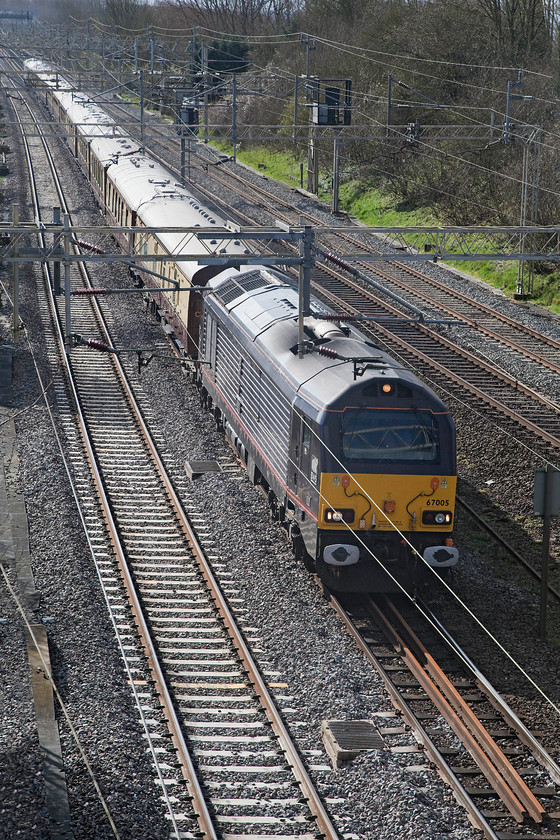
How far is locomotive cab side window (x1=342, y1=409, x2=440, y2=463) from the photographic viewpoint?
1184 centimetres

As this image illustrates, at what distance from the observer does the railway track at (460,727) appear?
8.52m

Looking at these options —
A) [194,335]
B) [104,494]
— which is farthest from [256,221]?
[104,494]

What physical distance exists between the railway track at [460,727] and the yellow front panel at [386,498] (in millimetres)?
1030

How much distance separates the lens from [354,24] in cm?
5538

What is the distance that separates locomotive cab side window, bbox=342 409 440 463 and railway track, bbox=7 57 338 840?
251 centimetres

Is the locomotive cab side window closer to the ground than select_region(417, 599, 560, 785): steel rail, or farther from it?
farther from it

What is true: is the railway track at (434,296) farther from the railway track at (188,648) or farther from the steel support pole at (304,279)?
the railway track at (188,648)

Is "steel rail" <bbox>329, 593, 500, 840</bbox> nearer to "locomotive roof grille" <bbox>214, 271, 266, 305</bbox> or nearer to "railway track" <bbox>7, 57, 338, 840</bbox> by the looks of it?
"railway track" <bbox>7, 57, 338, 840</bbox>

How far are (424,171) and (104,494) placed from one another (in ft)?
85.3

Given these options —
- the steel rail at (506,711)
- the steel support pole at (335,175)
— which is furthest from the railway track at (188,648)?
the steel support pole at (335,175)

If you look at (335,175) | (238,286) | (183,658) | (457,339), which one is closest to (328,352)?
(183,658)

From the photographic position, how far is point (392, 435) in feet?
39.1

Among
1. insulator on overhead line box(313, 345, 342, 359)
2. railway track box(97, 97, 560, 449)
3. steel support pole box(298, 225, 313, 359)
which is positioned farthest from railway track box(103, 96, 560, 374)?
insulator on overhead line box(313, 345, 342, 359)

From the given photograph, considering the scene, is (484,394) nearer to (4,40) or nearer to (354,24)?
(354,24)
